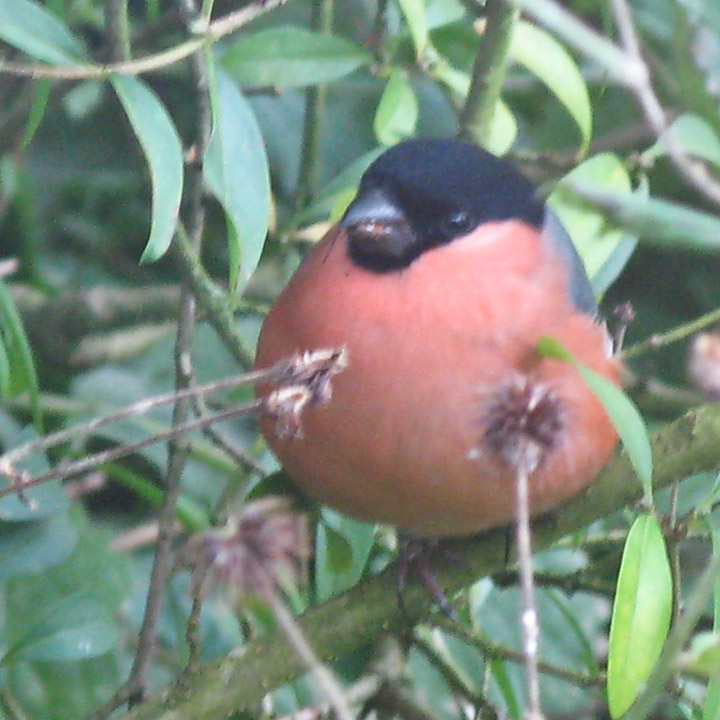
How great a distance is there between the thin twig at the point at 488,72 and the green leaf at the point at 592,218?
0.34 feet

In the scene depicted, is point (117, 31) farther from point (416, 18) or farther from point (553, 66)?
point (553, 66)

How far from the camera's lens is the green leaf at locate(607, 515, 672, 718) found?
81cm

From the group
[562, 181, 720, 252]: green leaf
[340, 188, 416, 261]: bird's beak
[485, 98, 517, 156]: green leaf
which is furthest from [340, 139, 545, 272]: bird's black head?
[562, 181, 720, 252]: green leaf

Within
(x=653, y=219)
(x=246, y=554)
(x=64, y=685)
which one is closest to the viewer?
(x=653, y=219)

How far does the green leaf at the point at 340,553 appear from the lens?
3.90 ft

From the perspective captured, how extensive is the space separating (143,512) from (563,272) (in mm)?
870

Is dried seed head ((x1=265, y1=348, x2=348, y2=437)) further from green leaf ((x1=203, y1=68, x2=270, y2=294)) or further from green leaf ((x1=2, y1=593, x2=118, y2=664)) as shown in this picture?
green leaf ((x1=2, y1=593, x2=118, y2=664))

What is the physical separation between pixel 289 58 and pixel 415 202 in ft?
0.63

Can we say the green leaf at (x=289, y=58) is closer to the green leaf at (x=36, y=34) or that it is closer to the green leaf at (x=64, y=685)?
the green leaf at (x=36, y=34)

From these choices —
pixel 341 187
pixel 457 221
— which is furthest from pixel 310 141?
pixel 457 221

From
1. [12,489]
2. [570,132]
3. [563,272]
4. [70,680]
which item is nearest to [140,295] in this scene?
[70,680]

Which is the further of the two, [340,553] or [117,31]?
[340,553]

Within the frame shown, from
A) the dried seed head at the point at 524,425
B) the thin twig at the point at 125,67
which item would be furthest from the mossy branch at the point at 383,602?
the thin twig at the point at 125,67

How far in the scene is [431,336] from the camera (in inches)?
40.1
